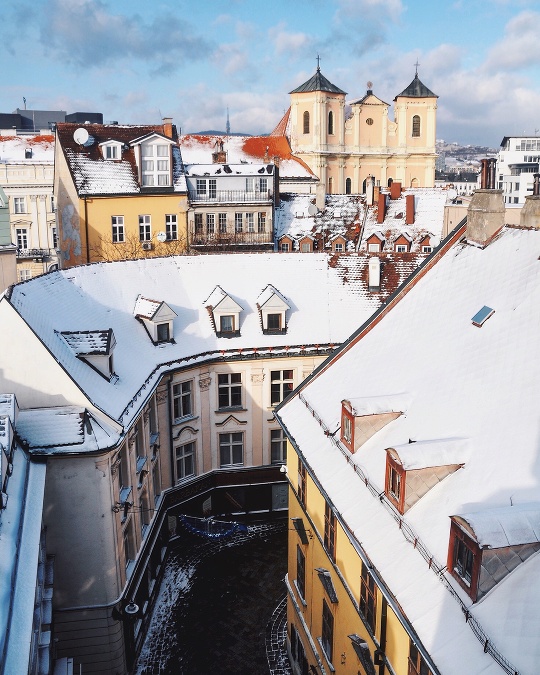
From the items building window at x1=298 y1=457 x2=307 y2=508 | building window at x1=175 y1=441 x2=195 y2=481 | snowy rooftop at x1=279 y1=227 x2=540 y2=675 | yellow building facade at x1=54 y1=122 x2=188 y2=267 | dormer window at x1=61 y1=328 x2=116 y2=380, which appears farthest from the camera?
yellow building facade at x1=54 y1=122 x2=188 y2=267

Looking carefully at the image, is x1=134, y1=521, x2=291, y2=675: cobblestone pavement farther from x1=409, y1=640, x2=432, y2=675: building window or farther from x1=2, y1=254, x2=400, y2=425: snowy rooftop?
x1=409, y1=640, x2=432, y2=675: building window

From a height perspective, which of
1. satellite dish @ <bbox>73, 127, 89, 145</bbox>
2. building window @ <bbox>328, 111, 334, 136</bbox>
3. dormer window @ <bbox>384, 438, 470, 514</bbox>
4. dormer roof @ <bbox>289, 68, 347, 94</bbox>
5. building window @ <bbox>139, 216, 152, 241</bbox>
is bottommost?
dormer window @ <bbox>384, 438, 470, 514</bbox>

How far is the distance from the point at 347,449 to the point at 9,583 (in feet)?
29.9

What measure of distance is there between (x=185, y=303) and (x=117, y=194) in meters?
21.5

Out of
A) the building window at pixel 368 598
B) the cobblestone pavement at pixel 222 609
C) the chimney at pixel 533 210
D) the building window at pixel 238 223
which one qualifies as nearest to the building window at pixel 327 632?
the building window at pixel 368 598

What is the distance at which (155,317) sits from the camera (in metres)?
29.9

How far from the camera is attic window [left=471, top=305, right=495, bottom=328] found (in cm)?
1769

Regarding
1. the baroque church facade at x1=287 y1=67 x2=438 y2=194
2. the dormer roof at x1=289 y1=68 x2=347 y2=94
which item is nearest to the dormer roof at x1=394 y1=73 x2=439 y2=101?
the baroque church facade at x1=287 y1=67 x2=438 y2=194

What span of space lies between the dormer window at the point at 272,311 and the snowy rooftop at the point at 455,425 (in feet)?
30.9

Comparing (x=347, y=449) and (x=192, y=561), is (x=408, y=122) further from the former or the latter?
(x=347, y=449)

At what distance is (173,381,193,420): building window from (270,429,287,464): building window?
4.45 metres

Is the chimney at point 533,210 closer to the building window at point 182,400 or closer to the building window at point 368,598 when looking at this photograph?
the building window at point 368,598

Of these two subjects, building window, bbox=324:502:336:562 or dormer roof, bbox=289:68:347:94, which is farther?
dormer roof, bbox=289:68:347:94

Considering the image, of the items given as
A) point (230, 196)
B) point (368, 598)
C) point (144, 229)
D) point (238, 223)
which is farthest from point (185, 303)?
point (238, 223)
